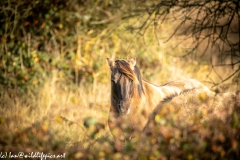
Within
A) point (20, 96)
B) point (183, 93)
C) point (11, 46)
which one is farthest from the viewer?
point (11, 46)

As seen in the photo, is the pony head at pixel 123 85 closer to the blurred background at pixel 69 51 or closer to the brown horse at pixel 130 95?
the brown horse at pixel 130 95

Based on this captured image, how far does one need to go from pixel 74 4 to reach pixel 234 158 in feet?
22.9

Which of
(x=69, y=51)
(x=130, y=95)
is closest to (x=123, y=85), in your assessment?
(x=130, y=95)

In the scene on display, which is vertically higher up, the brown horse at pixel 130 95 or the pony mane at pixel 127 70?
the pony mane at pixel 127 70

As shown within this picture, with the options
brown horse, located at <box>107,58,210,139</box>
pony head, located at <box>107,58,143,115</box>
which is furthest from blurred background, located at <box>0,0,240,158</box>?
pony head, located at <box>107,58,143,115</box>

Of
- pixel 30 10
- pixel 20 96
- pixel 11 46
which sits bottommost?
pixel 20 96

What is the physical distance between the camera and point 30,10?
385 inches

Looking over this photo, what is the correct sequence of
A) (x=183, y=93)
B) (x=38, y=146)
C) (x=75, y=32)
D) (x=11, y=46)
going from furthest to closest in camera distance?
(x=75, y=32) < (x=11, y=46) < (x=183, y=93) < (x=38, y=146)

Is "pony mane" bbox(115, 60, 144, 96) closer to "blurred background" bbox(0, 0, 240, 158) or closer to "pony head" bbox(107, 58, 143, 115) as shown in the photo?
"pony head" bbox(107, 58, 143, 115)

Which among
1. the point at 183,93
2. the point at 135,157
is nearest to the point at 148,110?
the point at 183,93

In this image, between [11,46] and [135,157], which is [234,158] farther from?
[11,46]

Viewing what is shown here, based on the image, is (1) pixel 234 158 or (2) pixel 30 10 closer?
(1) pixel 234 158

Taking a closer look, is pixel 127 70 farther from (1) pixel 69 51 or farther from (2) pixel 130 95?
(1) pixel 69 51


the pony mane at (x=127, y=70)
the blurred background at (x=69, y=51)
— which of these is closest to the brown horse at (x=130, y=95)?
the pony mane at (x=127, y=70)
